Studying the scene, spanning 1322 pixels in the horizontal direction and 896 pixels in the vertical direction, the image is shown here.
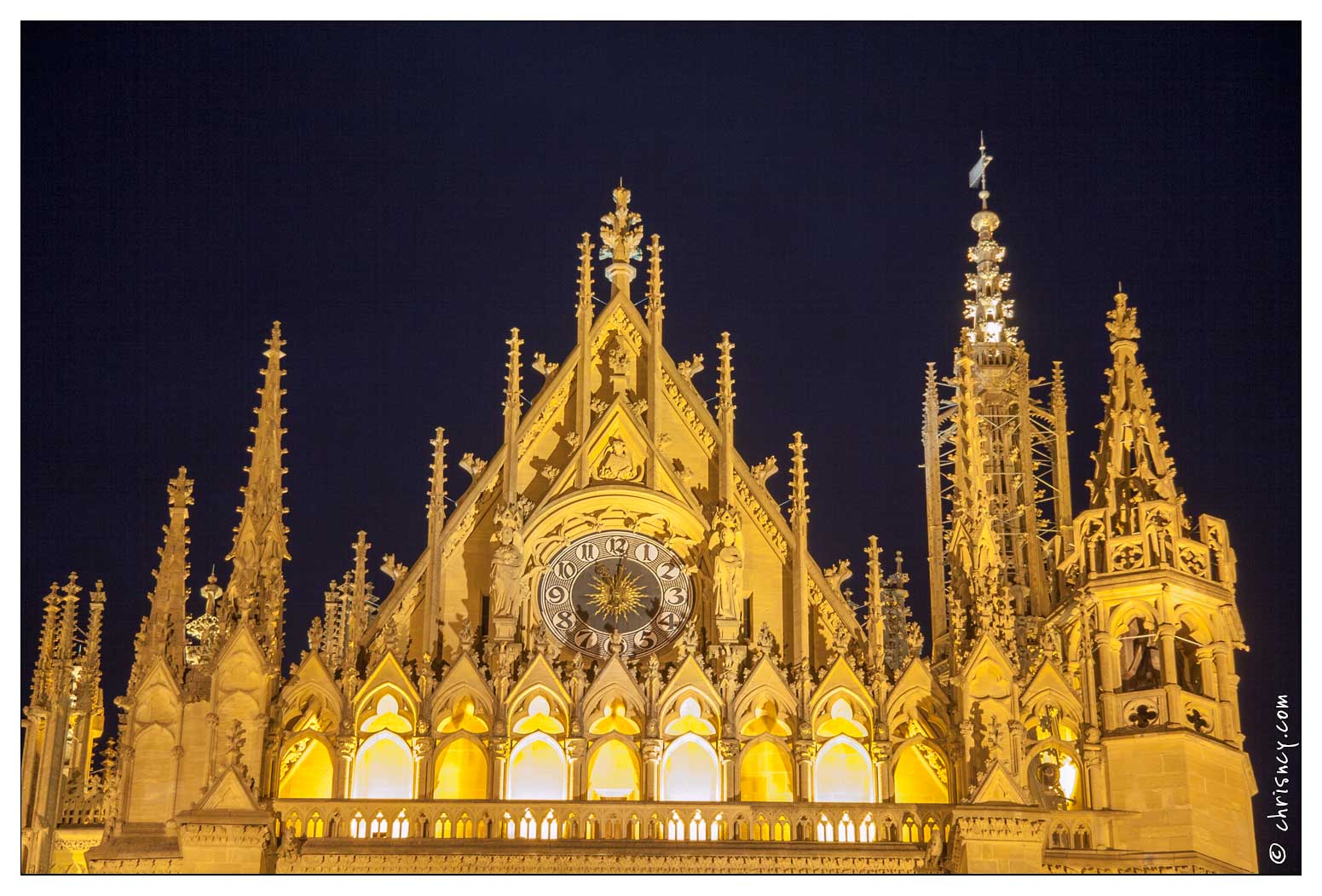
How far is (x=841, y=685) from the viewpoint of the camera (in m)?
33.8

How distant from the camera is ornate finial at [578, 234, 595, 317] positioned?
1473 inches

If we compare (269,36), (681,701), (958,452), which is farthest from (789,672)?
(269,36)

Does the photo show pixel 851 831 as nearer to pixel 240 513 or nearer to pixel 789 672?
pixel 789 672

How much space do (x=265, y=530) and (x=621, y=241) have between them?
7.77m

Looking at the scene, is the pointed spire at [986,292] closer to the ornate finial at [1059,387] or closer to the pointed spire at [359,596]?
the ornate finial at [1059,387]

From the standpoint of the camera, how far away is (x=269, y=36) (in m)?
32.8

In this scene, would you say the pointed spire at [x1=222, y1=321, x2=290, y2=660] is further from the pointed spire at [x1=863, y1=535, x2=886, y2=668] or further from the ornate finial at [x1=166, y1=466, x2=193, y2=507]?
the pointed spire at [x1=863, y1=535, x2=886, y2=668]

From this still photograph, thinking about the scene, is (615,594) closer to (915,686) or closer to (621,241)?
(915,686)

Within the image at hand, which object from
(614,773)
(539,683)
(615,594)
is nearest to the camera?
(539,683)

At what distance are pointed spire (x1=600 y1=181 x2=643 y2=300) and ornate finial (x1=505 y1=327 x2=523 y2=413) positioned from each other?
90.0 inches

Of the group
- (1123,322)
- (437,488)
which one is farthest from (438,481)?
(1123,322)

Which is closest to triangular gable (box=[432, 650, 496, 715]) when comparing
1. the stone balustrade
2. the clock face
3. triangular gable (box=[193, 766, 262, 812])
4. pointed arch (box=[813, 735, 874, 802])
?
the stone balustrade

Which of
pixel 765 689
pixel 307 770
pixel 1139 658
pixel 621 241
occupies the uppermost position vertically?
pixel 621 241

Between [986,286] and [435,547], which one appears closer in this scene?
[435,547]
